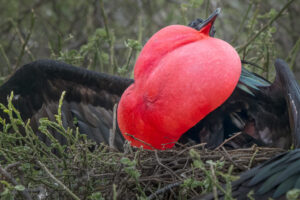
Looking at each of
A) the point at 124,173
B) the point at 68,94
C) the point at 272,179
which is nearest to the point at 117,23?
the point at 68,94

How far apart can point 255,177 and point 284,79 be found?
79 cm

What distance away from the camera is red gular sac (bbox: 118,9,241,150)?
2062 millimetres

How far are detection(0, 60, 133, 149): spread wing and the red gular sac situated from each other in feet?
2.40

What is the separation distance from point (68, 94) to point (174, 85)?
3.78 ft

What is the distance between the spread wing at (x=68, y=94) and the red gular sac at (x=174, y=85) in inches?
28.8

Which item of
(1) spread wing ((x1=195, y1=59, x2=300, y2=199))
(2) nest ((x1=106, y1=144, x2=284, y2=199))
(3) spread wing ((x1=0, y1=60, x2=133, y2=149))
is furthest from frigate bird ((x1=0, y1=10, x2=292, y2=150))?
(1) spread wing ((x1=195, y1=59, x2=300, y2=199))

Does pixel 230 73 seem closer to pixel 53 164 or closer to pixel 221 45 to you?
pixel 221 45

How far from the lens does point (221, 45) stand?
85.4 inches

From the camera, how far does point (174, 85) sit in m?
2.07

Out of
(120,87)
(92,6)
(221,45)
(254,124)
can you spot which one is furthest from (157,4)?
(221,45)

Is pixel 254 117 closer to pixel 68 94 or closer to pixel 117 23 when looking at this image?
pixel 68 94

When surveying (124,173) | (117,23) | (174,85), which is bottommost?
(117,23)

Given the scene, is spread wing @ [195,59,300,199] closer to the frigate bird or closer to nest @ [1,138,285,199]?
nest @ [1,138,285,199]

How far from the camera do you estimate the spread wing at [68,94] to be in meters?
2.90
